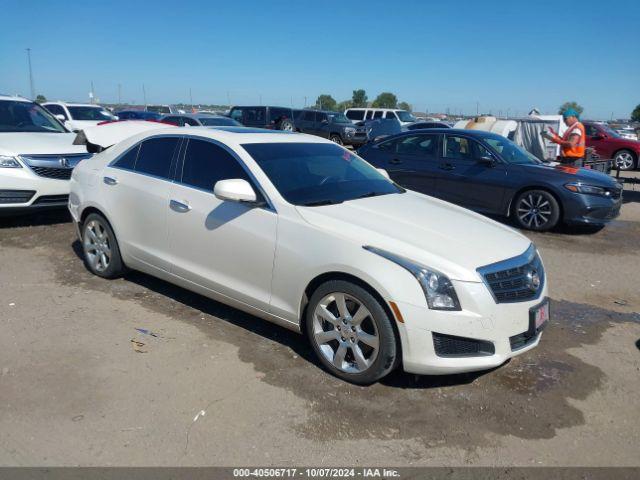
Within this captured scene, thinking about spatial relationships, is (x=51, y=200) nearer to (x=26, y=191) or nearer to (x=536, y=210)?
(x=26, y=191)

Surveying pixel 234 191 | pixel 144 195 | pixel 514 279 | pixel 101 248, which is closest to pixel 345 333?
pixel 514 279

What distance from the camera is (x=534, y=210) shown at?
835 cm

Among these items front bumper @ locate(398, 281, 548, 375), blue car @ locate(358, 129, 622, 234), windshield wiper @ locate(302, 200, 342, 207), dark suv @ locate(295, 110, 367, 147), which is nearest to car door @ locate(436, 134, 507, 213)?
blue car @ locate(358, 129, 622, 234)

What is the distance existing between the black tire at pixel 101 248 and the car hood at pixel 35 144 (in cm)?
247

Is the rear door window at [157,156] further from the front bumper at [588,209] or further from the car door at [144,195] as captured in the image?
the front bumper at [588,209]

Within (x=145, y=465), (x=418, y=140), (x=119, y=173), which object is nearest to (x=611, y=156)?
(x=418, y=140)

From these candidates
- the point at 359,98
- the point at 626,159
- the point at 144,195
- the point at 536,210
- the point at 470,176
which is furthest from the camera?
the point at 359,98

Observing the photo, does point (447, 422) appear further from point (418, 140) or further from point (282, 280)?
point (418, 140)

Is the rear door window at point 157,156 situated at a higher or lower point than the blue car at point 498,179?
higher

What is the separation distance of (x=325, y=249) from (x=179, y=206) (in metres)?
1.51

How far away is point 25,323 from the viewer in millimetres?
4477

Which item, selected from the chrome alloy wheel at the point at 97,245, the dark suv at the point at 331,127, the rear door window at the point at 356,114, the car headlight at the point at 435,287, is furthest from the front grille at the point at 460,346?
the rear door window at the point at 356,114

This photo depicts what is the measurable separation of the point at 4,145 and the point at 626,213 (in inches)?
411

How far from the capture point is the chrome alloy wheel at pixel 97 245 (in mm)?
5340
